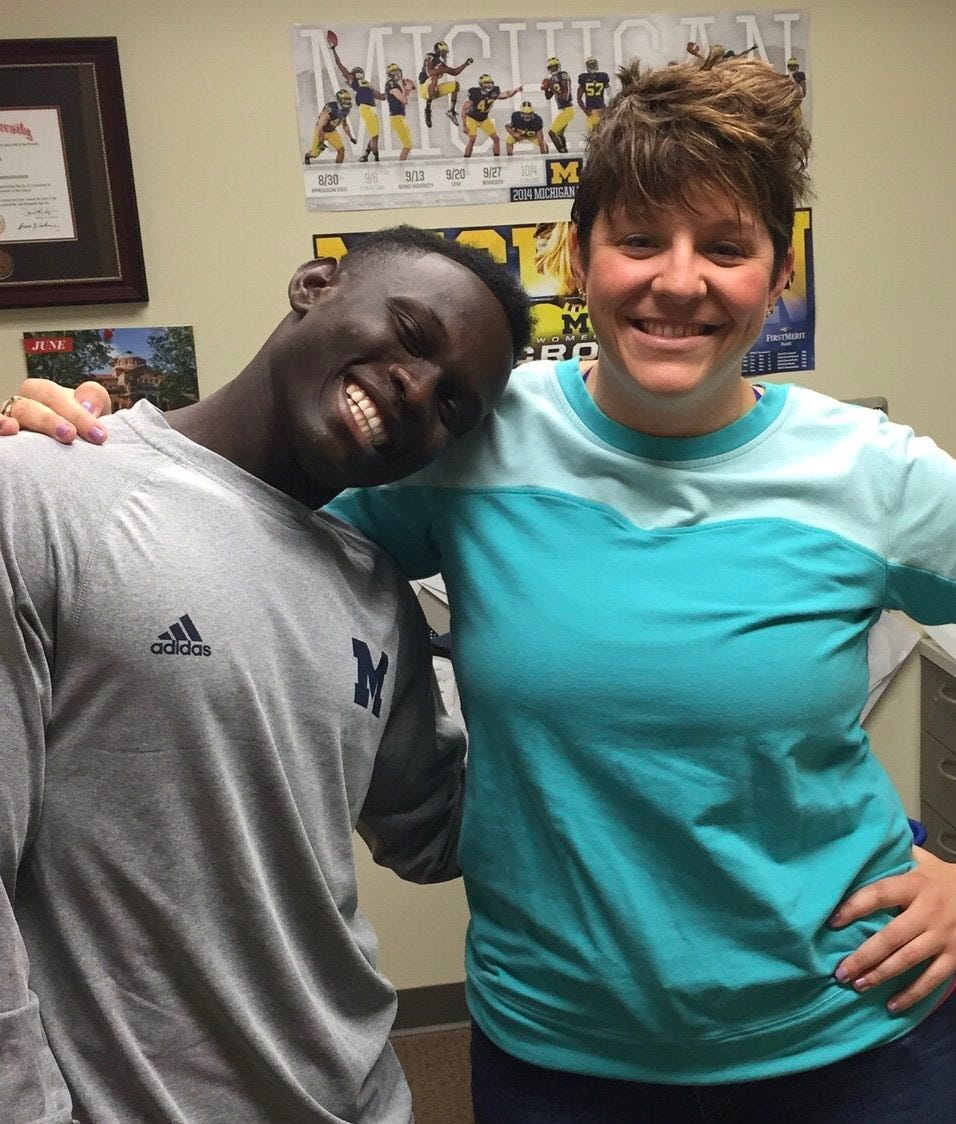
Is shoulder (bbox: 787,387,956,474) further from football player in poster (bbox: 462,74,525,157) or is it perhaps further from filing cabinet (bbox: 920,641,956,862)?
filing cabinet (bbox: 920,641,956,862)

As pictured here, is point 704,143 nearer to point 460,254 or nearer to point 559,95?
point 460,254

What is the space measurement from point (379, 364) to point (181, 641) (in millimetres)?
300

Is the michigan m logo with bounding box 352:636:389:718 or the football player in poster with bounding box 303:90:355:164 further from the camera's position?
the football player in poster with bounding box 303:90:355:164

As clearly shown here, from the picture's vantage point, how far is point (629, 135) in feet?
3.04

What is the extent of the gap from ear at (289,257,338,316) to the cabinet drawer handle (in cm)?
175

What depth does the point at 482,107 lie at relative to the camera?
76.9 inches

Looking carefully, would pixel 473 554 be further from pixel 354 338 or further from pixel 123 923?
pixel 123 923

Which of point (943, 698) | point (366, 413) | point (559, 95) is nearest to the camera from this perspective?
point (366, 413)

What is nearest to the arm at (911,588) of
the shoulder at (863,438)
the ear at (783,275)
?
the shoulder at (863,438)

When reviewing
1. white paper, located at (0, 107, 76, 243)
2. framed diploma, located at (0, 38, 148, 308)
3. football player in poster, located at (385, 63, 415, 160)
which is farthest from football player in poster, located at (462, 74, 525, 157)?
white paper, located at (0, 107, 76, 243)

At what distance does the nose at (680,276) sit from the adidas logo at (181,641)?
51 centimetres

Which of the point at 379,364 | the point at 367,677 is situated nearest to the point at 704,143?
the point at 379,364

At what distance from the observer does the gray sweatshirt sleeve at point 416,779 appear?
1.04 meters

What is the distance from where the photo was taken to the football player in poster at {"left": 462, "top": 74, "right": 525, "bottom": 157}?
1944 mm
